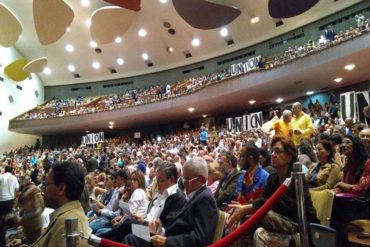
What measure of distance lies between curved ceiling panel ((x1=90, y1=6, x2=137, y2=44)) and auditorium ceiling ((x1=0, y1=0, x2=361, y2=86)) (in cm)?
4

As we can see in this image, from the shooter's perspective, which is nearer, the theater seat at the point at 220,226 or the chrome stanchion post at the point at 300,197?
the chrome stanchion post at the point at 300,197

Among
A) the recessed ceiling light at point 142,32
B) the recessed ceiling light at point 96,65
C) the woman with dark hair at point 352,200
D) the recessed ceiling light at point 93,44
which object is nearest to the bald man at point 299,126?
the woman with dark hair at point 352,200

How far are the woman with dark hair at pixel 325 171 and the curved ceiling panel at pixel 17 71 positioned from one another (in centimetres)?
1604

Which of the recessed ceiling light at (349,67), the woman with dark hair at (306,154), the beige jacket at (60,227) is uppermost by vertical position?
the recessed ceiling light at (349,67)

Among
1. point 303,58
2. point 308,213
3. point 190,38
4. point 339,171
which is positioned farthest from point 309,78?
point 308,213

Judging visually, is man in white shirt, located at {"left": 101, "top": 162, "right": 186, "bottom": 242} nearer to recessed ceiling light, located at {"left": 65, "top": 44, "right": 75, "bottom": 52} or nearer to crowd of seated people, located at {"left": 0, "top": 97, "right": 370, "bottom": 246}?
crowd of seated people, located at {"left": 0, "top": 97, "right": 370, "bottom": 246}

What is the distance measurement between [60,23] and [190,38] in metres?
7.90

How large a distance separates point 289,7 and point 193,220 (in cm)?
915

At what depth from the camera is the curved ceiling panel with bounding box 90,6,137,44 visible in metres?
12.9

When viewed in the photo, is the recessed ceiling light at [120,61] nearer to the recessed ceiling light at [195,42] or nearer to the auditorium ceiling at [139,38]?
the auditorium ceiling at [139,38]

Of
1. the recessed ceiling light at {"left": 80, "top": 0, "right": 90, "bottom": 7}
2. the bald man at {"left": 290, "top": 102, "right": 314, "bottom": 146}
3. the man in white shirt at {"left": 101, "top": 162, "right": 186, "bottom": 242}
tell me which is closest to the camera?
the man in white shirt at {"left": 101, "top": 162, "right": 186, "bottom": 242}

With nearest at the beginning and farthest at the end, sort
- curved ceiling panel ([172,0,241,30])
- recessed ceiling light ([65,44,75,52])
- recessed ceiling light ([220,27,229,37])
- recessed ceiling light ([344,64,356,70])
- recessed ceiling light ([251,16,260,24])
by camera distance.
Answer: recessed ceiling light ([344,64,356,70])
curved ceiling panel ([172,0,241,30])
recessed ceiling light ([251,16,260,24])
recessed ceiling light ([220,27,229,37])
recessed ceiling light ([65,44,75,52])

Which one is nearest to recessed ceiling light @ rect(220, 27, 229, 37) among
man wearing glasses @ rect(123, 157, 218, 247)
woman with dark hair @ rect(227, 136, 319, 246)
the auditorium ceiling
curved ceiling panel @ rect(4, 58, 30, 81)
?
the auditorium ceiling

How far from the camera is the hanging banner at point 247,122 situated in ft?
22.8
